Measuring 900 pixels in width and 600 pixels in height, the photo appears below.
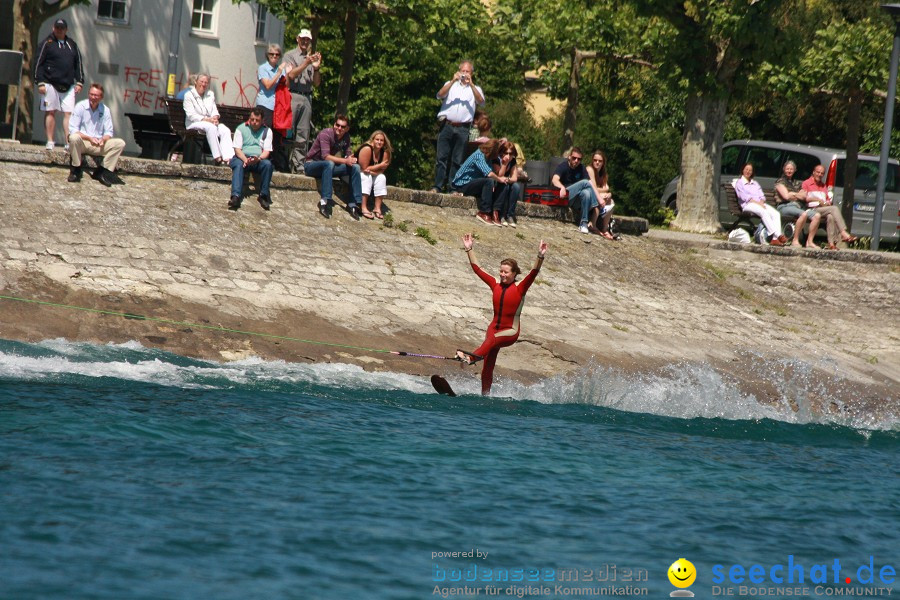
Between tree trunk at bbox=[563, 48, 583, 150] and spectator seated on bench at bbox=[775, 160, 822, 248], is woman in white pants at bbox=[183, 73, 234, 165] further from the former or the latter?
tree trunk at bbox=[563, 48, 583, 150]

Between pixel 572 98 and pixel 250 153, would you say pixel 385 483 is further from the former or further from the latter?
pixel 572 98

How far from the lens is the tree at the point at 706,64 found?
72.5ft

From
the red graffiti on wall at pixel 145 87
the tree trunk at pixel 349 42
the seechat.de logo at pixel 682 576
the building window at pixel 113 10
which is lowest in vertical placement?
the seechat.de logo at pixel 682 576

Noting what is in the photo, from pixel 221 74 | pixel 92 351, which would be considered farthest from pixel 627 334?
pixel 221 74

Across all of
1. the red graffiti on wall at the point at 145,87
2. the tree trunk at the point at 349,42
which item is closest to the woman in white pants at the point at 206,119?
the tree trunk at the point at 349,42

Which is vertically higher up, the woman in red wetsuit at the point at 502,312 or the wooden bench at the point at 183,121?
the wooden bench at the point at 183,121

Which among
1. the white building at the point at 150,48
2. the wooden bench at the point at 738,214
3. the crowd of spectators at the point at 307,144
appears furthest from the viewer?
the white building at the point at 150,48

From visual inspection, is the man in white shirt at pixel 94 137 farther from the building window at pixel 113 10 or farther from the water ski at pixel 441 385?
the building window at pixel 113 10

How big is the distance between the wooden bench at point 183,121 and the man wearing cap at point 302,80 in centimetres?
99

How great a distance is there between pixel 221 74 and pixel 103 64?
2.78 meters

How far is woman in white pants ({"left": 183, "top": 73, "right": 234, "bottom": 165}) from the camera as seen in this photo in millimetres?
18688

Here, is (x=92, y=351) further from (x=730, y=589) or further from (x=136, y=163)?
(x=730, y=589)

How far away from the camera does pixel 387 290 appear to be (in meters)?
17.0

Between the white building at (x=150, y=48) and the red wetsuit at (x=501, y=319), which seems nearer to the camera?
the red wetsuit at (x=501, y=319)
